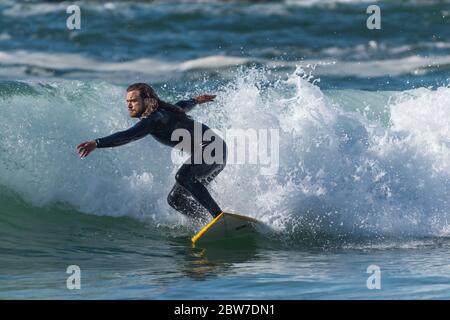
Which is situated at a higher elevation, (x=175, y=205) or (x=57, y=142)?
(x=57, y=142)

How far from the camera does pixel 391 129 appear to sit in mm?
11820

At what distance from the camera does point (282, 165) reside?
35.7 feet

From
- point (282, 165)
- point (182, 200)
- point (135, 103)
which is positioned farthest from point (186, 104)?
point (282, 165)

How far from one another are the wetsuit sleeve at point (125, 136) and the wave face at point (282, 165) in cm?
206

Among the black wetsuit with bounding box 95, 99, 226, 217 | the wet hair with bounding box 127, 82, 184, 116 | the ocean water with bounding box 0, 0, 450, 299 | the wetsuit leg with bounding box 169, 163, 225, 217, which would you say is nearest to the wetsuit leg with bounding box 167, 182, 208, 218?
the black wetsuit with bounding box 95, 99, 226, 217

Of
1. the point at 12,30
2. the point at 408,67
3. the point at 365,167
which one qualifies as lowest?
the point at 365,167

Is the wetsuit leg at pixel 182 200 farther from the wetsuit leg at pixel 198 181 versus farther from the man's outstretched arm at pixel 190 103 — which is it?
the man's outstretched arm at pixel 190 103

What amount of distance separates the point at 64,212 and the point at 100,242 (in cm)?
161

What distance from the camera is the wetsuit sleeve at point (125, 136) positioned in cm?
847

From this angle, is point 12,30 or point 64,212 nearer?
point 64,212

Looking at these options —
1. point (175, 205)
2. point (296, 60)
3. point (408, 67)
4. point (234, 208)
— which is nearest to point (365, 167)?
point (234, 208)

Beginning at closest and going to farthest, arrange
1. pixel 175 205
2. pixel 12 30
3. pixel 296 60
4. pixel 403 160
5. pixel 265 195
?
pixel 175 205, pixel 265 195, pixel 403 160, pixel 296 60, pixel 12 30

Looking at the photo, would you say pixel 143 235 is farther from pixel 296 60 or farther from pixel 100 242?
pixel 296 60

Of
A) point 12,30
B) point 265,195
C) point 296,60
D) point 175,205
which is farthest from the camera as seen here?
point 12,30
